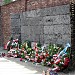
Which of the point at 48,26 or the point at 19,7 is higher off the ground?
the point at 19,7

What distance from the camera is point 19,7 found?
14.4 metres

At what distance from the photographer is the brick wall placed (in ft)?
38.8

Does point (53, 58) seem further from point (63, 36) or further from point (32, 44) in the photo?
point (32, 44)

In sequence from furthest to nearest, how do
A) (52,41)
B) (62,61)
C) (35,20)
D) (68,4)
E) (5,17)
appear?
(5,17)
(35,20)
(52,41)
(68,4)
(62,61)

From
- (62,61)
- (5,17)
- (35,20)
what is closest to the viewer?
(62,61)

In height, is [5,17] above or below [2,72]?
above

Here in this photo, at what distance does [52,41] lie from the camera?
11.4 metres

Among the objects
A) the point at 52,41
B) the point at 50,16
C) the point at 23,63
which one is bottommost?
the point at 23,63

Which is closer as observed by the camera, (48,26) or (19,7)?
(48,26)

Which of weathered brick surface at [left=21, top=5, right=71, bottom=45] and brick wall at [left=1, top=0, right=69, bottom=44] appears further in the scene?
brick wall at [left=1, top=0, right=69, bottom=44]

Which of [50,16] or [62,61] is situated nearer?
[62,61]

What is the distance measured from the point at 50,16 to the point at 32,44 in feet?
6.09

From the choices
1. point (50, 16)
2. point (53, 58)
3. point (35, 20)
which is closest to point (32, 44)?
point (35, 20)

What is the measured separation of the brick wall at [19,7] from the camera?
11820 mm
